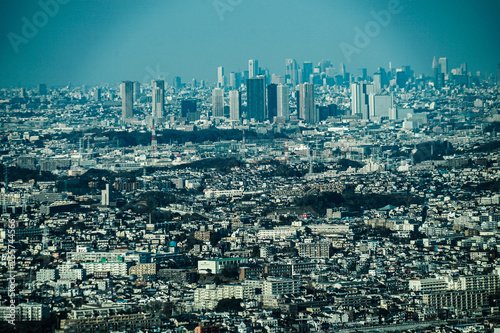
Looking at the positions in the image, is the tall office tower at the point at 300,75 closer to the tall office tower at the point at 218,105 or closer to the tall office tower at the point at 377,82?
the tall office tower at the point at 377,82

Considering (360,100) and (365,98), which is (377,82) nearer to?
(365,98)

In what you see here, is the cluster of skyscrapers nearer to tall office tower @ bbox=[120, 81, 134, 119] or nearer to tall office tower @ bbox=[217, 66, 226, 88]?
tall office tower @ bbox=[120, 81, 134, 119]

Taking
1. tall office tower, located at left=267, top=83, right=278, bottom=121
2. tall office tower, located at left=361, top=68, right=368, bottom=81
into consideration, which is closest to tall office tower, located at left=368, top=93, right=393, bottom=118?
tall office tower, located at left=267, top=83, right=278, bottom=121

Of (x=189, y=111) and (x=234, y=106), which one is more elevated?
(x=234, y=106)

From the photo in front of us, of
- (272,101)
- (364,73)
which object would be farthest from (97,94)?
(364,73)

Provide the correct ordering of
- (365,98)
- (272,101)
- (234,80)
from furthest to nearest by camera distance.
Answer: (234,80), (365,98), (272,101)

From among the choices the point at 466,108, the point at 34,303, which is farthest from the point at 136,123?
the point at 34,303
